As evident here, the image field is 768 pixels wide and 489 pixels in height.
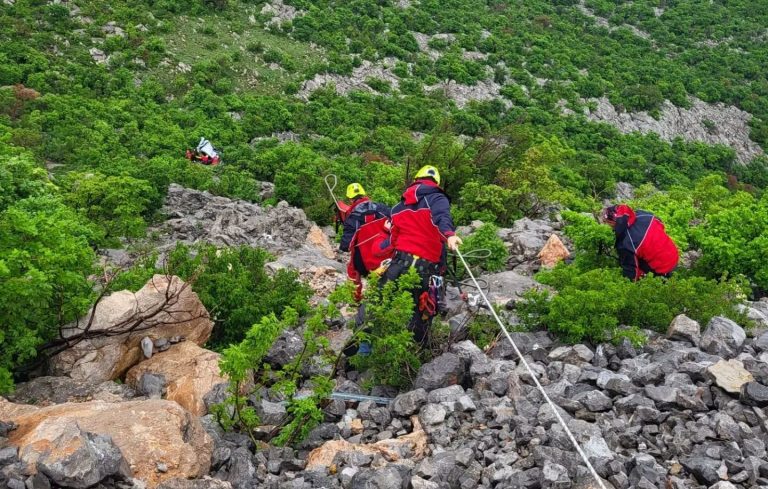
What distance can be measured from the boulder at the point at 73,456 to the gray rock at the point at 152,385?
1.62 m

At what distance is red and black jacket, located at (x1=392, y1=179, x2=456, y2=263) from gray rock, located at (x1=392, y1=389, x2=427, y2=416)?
1436 mm

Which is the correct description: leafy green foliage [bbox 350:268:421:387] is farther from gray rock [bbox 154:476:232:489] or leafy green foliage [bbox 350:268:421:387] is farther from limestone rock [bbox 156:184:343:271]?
limestone rock [bbox 156:184:343:271]

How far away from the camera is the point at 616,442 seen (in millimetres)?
4293

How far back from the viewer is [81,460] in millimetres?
3627

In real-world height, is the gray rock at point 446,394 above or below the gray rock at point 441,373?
above

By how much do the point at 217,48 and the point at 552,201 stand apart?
2421 cm

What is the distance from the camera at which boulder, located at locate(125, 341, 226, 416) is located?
5473mm

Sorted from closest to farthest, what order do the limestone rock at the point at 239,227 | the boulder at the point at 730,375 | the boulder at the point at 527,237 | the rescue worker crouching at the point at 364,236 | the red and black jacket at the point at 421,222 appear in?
the boulder at the point at 730,375 < the red and black jacket at the point at 421,222 < the rescue worker crouching at the point at 364,236 < the boulder at the point at 527,237 < the limestone rock at the point at 239,227

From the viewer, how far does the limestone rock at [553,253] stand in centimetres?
1030

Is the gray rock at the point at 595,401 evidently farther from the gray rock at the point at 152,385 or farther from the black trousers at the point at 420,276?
the gray rock at the point at 152,385

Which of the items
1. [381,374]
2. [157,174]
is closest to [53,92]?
[157,174]

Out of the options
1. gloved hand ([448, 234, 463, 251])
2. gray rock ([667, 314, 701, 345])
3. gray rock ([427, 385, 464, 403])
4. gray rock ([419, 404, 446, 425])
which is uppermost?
gloved hand ([448, 234, 463, 251])

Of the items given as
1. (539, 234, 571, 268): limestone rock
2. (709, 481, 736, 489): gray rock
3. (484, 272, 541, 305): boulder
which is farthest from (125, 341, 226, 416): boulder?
(539, 234, 571, 268): limestone rock

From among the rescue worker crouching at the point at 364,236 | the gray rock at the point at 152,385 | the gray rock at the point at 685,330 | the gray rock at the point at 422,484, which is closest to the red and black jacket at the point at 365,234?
the rescue worker crouching at the point at 364,236
